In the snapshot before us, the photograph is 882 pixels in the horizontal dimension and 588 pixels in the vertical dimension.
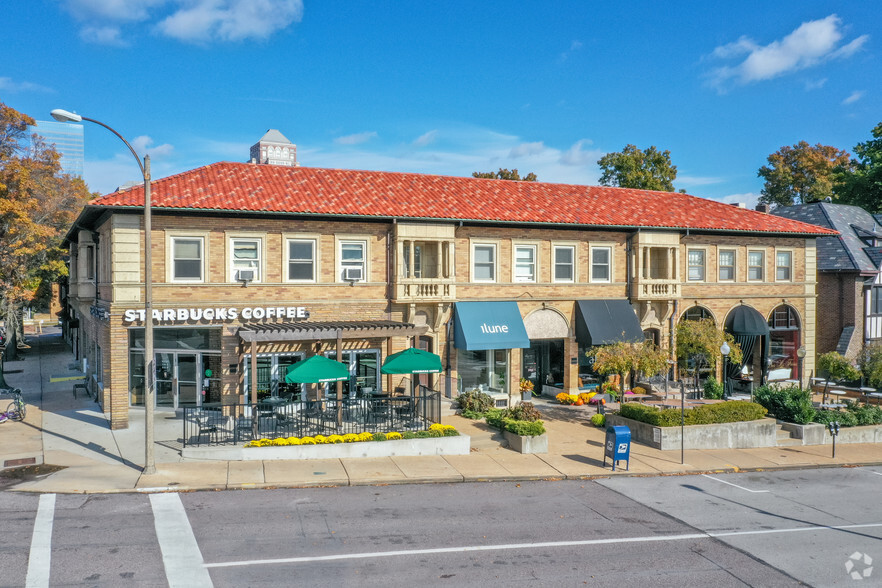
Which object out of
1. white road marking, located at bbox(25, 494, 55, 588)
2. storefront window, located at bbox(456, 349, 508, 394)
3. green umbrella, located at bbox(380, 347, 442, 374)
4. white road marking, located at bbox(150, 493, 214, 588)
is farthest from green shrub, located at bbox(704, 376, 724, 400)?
white road marking, located at bbox(25, 494, 55, 588)

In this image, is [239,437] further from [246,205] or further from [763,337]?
[763,337]

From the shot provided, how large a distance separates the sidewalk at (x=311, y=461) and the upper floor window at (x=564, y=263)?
562 centimetres

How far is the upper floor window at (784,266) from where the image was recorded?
30094 millimetres

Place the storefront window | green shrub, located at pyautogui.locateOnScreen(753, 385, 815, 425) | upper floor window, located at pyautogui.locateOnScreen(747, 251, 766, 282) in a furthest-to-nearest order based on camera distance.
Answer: upper floor window, located at pyautogui.locateOnScreen(747, 251, 766, 282) → the storefront window → green shrub, located at pyautogui.locateOnScreen(753, 385, 815, 425)

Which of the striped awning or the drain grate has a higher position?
the striped awning

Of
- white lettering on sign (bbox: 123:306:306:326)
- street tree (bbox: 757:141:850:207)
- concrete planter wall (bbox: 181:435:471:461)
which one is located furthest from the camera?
street tree (bbox: 757:141:850:207)

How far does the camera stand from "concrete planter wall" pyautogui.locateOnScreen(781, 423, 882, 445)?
2219cm

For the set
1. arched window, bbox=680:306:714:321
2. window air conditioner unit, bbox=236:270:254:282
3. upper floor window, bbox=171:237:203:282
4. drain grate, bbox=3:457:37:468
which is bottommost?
drain grate, bbox=3:457:37:468

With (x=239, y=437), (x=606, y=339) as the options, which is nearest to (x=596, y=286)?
(x=606, y=339)

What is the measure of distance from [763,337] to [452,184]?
50.6 feet

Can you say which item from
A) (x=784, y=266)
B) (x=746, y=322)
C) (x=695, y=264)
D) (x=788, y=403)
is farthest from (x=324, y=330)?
(x=784, y=266)

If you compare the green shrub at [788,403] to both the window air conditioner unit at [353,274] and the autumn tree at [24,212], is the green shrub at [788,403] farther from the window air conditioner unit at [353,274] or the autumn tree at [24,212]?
the autumn tree at [24,212]

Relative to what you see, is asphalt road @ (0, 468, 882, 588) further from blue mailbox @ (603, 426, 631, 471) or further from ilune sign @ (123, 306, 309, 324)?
ilune sign @ (123, 306, 309, 324)

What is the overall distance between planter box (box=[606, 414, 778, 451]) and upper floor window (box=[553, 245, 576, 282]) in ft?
21.6
